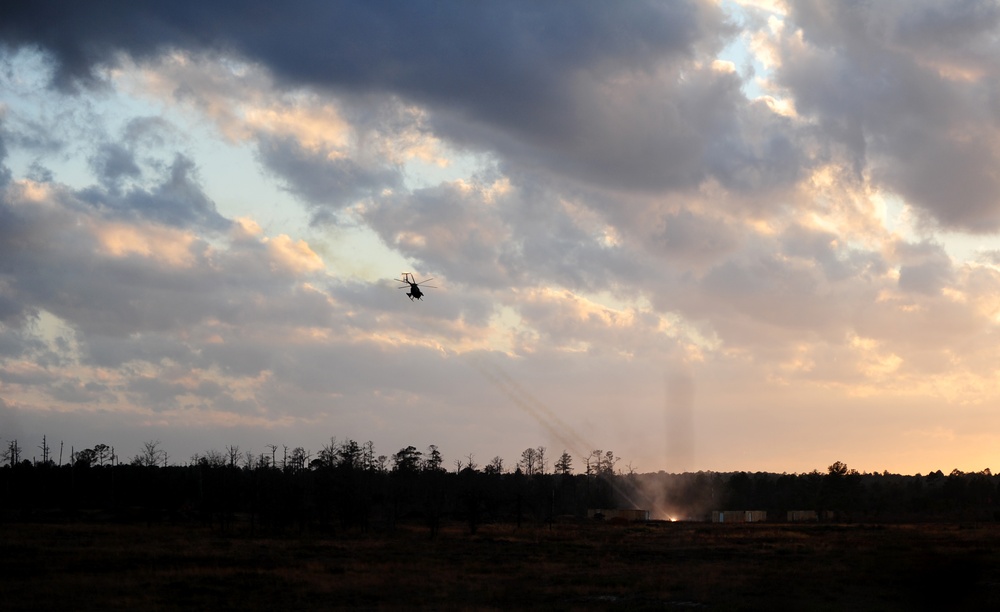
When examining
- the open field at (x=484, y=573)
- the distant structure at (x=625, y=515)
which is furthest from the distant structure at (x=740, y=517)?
the open field at (x=484, y=573)

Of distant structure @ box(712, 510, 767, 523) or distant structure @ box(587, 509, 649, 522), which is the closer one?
distant structure @ box(712, 510, 767, 523)

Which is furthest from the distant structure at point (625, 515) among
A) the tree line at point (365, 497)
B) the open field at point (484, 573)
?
the open field at point (484, 573)

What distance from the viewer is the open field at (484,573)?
118ft

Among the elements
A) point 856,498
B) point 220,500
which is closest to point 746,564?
point 220,500

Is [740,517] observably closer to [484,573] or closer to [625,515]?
[625,515]

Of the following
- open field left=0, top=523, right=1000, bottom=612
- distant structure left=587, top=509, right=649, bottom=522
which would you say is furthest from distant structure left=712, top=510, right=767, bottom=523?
open field left=0, top=523, right=1000, bottom=612

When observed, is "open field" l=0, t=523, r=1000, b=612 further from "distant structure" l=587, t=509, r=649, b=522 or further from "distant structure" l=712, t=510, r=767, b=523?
"distant structure" l=587, t=509, r=649, b=522

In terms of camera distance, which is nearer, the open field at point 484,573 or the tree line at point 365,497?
the open field at point 484,573

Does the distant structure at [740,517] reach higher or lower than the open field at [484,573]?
lower

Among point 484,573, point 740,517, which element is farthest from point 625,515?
point 484,573

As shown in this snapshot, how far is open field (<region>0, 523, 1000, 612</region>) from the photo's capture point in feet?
118

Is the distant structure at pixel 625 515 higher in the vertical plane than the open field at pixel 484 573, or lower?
lower

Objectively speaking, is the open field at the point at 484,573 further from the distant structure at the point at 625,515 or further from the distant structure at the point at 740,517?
the distant structure at the point at 625,515

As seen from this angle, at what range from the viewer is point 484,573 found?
48562mm
